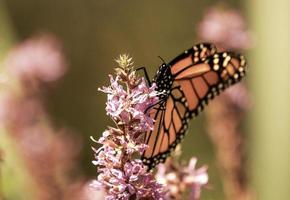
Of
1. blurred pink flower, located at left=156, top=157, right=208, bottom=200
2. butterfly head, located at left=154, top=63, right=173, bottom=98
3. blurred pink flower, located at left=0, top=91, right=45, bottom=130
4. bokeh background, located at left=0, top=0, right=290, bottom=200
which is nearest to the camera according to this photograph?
blurred pink flower, located at left=156, top=157, right=208, bottom=200

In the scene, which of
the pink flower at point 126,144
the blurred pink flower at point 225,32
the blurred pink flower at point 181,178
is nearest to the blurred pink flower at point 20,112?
the blurred pink flower at point 225,32

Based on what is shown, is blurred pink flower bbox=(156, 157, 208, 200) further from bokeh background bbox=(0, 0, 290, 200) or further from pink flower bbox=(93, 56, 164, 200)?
bokeh background bbox=(0, 0, 290, 200)

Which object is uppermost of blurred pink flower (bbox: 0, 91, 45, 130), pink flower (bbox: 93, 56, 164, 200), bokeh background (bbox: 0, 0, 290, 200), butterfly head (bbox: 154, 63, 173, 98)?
bokeh background (bbox: 0, 0, 290, 200)

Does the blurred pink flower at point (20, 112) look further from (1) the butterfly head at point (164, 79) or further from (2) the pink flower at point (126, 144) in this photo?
(2) the pink flower at point (126, 144)

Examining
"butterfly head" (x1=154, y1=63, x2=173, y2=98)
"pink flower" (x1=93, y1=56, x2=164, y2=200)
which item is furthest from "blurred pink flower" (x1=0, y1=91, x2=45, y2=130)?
"pink flower" (x1=93, y1=56, x2=164, y2=200)

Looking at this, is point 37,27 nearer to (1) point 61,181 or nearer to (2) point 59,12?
(2) point 59,12
